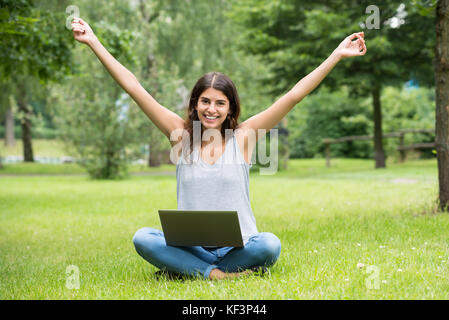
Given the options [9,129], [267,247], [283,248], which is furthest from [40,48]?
[9,129]

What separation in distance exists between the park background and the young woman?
0.18 metres

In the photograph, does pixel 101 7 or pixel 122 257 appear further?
pixel 101 7

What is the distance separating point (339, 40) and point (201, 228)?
42.6ft

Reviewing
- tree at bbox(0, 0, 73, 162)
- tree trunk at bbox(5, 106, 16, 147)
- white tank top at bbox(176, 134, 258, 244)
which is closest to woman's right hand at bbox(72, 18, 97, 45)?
white tank top at bbox(176, 134, 258, 244)

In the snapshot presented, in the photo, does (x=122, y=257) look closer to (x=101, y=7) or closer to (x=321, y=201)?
(x=321, y=201)

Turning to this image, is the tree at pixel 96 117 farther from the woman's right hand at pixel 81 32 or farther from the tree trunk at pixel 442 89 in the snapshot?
the woman's right hand at pixel 81 32

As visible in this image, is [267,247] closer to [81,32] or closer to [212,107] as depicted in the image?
[212,107]

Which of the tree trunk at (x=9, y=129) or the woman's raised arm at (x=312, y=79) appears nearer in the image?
the woman's raised arm at (x=312, y=79)

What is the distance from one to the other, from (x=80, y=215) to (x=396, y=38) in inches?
428

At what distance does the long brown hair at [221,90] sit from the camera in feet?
11.3

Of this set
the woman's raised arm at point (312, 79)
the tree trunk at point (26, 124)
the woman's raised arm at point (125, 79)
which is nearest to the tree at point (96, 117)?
the tree trunk at point (26, 124)

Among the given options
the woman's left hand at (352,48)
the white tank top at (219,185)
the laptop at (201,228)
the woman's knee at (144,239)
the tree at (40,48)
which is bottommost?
the woman's knee at (144,239)

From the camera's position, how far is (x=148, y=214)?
816 centimetres
